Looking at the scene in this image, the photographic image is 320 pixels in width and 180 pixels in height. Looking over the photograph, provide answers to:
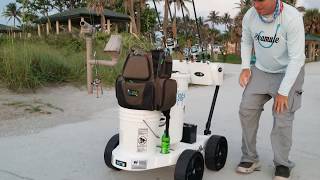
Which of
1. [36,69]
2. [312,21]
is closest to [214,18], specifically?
[312,21]

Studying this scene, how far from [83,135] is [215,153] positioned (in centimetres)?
189

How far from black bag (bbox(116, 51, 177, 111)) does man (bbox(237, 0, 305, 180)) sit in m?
0.91

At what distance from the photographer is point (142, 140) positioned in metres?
3.23

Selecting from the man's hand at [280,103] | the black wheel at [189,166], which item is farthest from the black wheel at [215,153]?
the man's hand at [280,103]

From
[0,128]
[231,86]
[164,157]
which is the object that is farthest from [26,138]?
[231,86]

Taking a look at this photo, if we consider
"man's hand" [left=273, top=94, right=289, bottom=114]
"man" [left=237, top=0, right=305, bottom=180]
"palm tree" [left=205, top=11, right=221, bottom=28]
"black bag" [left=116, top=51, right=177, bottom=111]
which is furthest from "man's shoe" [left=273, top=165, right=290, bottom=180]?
"palm tree" [left=205, top=11, right=221, bottom=28]

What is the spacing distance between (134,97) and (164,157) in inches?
21.4

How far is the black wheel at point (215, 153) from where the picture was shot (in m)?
3.81

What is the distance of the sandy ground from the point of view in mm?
3824

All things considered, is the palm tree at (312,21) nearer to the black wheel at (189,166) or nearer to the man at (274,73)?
the man at (274,73)

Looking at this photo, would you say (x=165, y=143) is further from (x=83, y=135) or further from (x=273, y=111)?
(x=83, y=135)

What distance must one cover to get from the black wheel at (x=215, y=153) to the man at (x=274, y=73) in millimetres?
185

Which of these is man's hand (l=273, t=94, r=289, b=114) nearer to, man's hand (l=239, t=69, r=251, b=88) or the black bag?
man's hand (l=239, t=69, r=251, b=88)

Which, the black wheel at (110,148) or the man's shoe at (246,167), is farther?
the man's shoe at (246,167)
